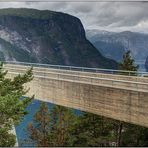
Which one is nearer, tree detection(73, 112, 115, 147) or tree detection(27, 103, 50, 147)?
tree detection(73, 112, 115, 147)

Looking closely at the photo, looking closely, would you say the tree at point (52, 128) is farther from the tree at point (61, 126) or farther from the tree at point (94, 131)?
the tree at point (94, 131)

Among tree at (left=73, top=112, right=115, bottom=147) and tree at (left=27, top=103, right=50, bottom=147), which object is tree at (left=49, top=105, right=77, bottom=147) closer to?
tree at (left=27, top=103, right=50, bottom=147)

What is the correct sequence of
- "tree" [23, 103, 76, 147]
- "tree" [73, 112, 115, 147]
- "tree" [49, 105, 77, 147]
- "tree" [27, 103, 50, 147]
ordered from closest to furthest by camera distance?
1. "tree" [73, 112, 115, 147]
2. "tree" [49, 105, 77, 147]
3. "tree" [23, 103, 76, 147]
4. "tree" [27, 103, 50, 147]

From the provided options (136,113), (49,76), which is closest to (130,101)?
(136,113)

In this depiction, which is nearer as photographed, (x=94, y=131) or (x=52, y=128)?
(x=94, y=131)

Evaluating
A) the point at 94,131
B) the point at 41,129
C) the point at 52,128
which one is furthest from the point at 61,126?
A: the point at 94,131

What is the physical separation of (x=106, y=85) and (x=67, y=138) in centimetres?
1219

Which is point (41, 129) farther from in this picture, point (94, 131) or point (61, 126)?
point (94, 131)

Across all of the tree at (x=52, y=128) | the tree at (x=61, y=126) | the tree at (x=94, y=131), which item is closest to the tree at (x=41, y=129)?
the tree at (x=52, y=128)

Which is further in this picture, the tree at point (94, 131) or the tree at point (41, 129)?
the tree at point (41, 129)

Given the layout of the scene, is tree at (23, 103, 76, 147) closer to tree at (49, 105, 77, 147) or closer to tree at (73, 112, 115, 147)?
tree at (49, 105, 77, 147)

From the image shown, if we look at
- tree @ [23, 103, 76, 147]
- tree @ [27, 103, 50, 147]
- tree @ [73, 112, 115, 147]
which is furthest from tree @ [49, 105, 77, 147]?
tree @ [73, 112, 115, 147]

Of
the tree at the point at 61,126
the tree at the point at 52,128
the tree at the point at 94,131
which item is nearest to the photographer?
the tree at the point at 94,131

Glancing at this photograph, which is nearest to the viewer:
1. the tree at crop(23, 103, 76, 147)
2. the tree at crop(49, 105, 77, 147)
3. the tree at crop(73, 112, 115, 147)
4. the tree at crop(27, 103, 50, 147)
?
the tree at crop(73, 112, 115, 147)
